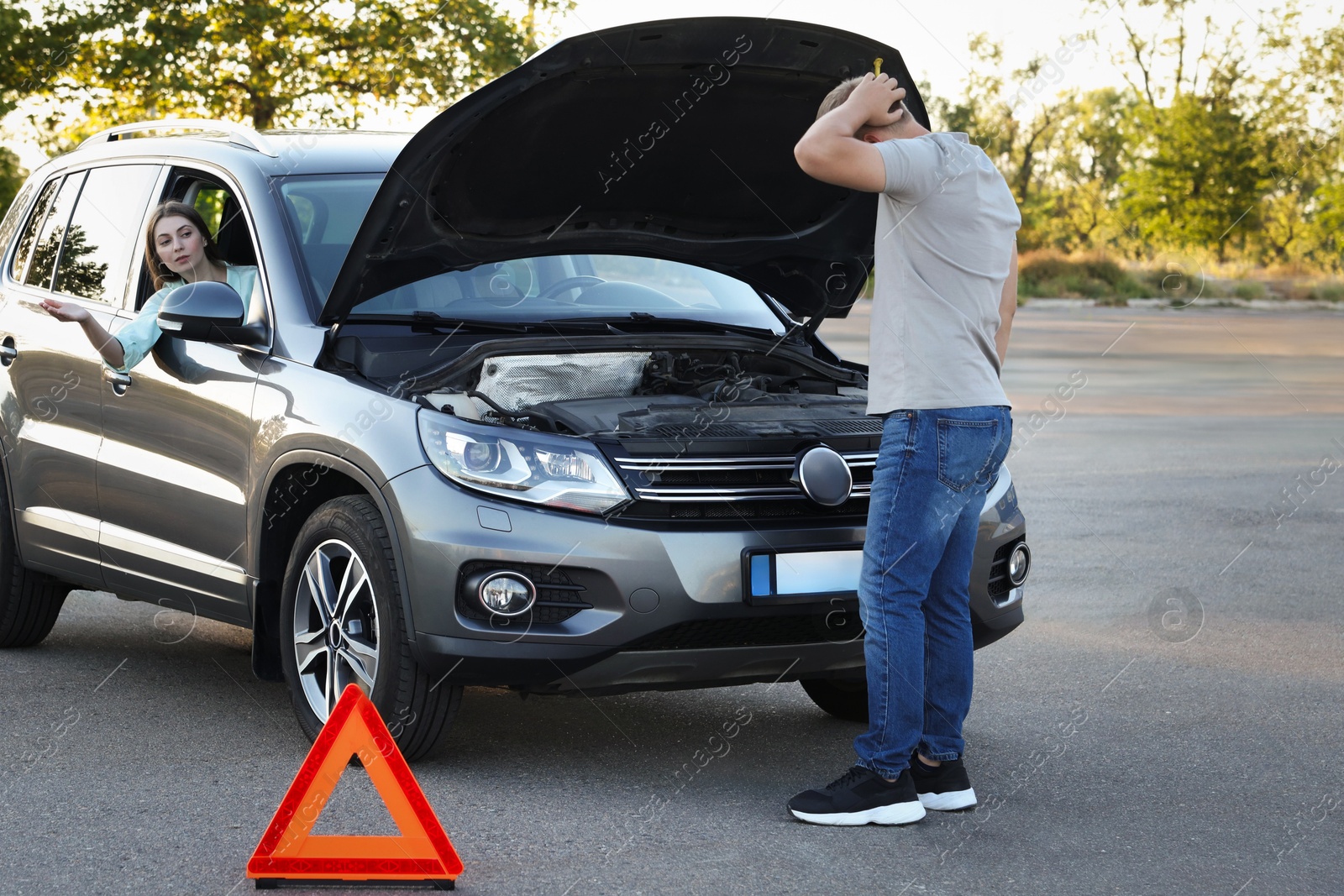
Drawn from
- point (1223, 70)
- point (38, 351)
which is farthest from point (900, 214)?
point (1223, 70)

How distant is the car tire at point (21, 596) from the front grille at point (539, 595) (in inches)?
114

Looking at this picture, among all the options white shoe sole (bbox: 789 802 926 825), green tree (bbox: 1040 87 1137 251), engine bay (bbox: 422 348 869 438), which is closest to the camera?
white shoe sole (bbox: 789 802 926 825)

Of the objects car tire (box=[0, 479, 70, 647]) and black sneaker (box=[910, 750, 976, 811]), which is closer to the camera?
black sneaker (box=[910, 750, 976, 811])

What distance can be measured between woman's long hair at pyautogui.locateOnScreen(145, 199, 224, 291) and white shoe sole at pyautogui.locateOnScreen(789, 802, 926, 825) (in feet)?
9.58

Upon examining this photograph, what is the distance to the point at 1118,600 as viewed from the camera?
7.46m

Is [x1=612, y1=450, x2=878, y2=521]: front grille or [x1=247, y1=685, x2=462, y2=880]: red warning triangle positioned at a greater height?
[x1=612, y1=450, x2=878, y2=521]: front grille

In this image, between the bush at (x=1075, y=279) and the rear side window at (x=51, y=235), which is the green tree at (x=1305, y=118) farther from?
the rear side window at (x=51, y=235)

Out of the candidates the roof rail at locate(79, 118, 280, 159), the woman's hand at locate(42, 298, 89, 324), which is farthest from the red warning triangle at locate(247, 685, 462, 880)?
the roof rail at locate(79, 118, 280, 159)

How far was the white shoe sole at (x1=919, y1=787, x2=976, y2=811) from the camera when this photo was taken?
14.3 ft

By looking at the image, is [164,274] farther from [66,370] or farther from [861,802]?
[861,802]

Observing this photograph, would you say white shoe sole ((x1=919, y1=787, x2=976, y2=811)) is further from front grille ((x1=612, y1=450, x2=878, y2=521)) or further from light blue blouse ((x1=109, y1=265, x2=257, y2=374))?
light blue blouse ((x1=109, y1=265, x2=257, y2=374))

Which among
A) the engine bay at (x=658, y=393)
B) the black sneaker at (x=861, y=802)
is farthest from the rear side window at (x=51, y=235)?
the black sneaker at (x=861, y=802)

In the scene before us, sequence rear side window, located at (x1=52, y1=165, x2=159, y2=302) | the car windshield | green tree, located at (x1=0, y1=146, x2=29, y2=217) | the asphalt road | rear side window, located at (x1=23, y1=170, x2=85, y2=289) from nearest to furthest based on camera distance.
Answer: the asphalt road, the car windshield, rear side window, located at (x1=52, y1=165, x2=159, y2=302), rear side window, located at (x1=23, y1=170, x2=85, y2=289), green tree, located at (x1=0, y1=146, x2=29, y2=217)

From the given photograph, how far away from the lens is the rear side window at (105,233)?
19.3 feet
